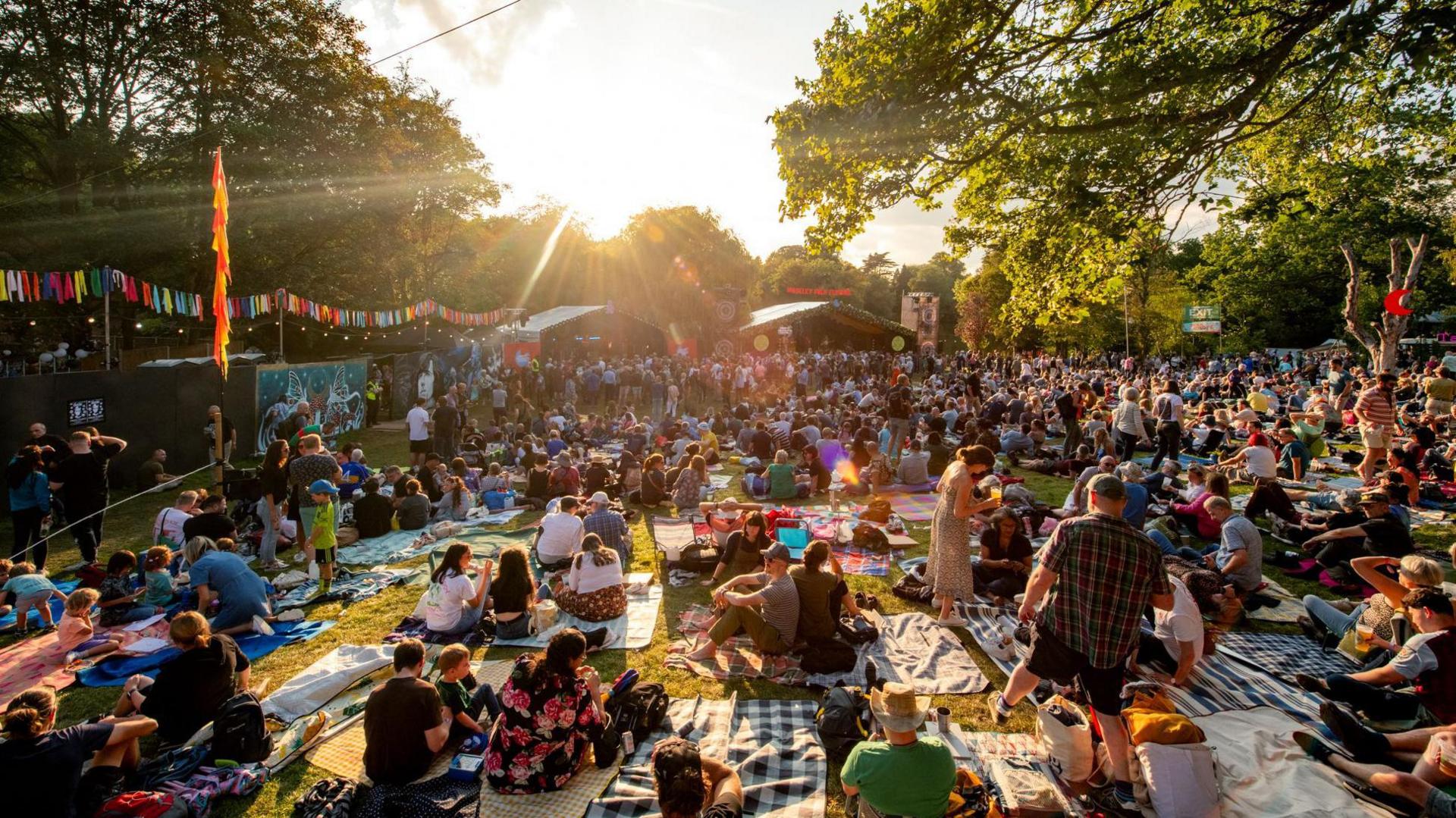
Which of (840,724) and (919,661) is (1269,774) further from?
(840,724)

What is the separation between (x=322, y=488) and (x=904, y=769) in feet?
22.4

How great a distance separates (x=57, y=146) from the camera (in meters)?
16.8

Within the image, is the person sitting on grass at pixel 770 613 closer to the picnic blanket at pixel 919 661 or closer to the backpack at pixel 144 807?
the picnic blanket at pixel 919 661

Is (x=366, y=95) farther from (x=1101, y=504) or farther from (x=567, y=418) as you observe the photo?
(x=1101, y=504)

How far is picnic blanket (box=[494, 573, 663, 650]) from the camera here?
19.8ft

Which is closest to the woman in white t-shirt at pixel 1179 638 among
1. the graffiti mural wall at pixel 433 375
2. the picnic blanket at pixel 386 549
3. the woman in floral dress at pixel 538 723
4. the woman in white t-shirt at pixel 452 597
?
the woman in floral dress at pixel 538 723

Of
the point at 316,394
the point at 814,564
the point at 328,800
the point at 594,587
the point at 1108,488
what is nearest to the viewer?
the point at 328,800

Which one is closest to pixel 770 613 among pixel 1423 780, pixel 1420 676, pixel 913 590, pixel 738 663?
pixel 738 663

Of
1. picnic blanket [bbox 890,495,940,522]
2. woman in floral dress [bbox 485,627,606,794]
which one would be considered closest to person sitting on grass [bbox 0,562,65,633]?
woman in floral dress [bbox 485,627,606,794]

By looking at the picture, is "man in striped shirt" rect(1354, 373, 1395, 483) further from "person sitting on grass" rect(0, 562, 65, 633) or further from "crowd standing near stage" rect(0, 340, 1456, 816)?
"person sitting on grass" rect(0, 562, 65, 633)

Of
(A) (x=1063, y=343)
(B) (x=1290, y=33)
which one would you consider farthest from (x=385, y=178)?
(A) (x=1063, y=343)

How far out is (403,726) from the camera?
3.90 meters

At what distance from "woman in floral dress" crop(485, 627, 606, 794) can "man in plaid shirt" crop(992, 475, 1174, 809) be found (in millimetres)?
2849

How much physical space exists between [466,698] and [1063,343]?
47.8m
